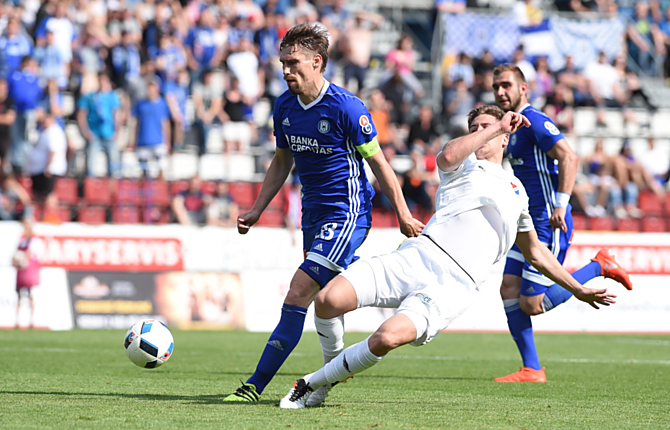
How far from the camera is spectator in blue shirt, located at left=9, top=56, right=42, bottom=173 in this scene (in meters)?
16.8

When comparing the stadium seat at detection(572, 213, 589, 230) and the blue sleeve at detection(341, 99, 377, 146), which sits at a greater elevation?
the blue sleeve at detection(341, 99, 377, 146)

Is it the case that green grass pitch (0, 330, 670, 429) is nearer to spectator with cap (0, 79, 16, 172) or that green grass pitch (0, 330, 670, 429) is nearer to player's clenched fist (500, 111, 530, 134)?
player's clenched fist (500, 111, 530, 134)

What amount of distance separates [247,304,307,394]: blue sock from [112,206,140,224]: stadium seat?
11.0 m

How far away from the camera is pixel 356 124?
6.01 meters

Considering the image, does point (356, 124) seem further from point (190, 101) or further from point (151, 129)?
point (190, 101)

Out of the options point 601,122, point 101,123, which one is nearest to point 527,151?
point 101,123

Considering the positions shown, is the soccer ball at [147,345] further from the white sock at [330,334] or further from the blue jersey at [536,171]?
the blue jersey at [536,171]

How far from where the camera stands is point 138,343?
22.5ft

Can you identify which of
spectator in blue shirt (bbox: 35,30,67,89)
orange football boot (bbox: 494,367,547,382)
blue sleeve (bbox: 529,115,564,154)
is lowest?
orange football boot (bbox: 494,367,547,382)

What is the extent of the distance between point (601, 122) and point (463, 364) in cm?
1313

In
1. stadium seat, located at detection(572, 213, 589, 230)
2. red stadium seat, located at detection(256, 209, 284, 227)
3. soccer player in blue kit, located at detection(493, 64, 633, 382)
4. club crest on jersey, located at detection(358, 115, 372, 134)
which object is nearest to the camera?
club crest on jersey, located at detection(358, 115, 372, 134)

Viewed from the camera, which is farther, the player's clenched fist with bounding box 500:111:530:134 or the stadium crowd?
the stadium crowd

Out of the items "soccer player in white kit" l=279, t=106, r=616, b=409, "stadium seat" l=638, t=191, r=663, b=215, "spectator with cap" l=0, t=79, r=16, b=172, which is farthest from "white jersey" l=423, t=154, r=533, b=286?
"stadium seat" l=638, t=191, r=663, b=215

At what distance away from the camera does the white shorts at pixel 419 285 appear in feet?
17.5
